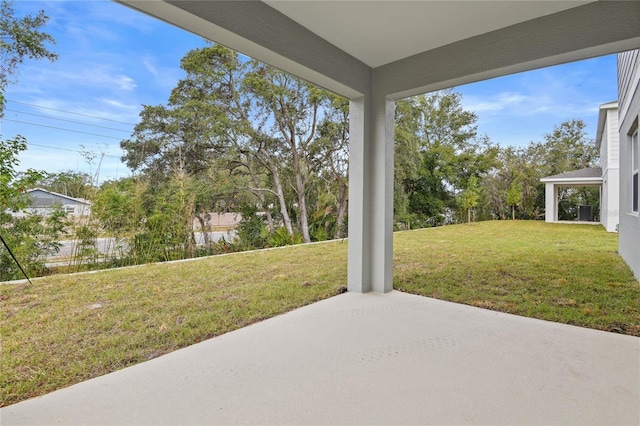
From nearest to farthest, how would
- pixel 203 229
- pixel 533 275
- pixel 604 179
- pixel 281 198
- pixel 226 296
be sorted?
pixel 226 296 < pixel 533 275 < pixel 203 229 < pixel 281 198 < pixel 604 179

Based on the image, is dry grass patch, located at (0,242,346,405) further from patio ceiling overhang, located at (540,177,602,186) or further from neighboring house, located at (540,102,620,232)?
patio ceiling overhang, located at (540,177,602,186)

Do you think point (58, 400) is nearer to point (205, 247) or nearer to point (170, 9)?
point (170, 9)

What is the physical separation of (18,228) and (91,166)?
958 mm

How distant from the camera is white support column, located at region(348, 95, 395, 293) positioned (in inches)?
127

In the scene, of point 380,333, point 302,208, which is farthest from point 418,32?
point 302,208

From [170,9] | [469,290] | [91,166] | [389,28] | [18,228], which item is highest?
[389,28]

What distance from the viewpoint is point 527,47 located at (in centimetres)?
233

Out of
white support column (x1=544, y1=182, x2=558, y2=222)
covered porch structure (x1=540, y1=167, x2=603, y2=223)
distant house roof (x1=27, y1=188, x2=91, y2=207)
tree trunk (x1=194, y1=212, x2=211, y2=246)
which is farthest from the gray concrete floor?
white support column (x1=544, y1=182, x2=558, y2=222)

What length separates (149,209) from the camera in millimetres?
4312

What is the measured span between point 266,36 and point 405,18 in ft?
3.41

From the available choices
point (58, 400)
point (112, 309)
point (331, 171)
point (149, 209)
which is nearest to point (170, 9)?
point (58, 400)

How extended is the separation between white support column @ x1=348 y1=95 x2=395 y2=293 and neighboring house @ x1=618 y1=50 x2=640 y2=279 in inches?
101

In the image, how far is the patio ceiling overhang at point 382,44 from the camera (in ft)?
6.61

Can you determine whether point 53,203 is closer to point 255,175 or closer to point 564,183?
point 255,175
